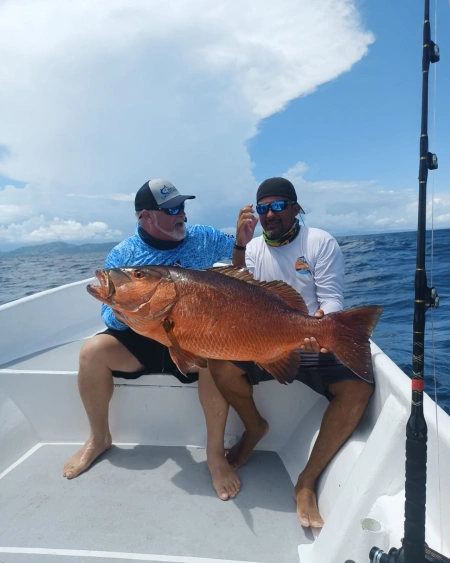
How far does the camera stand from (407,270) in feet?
40.1

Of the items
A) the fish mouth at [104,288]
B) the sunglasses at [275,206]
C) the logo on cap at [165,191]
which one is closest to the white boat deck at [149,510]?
the fish mouth at [104,288]

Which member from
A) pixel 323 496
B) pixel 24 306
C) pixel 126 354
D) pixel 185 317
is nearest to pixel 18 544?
pixel 126 354

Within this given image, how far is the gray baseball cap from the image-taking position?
121 inches

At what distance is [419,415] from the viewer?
1681 millimetres

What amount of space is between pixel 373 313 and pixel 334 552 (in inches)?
45.9

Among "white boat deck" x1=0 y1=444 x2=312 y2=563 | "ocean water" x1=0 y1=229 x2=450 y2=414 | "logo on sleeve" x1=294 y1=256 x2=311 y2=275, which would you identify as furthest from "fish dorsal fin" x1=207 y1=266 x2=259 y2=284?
"white boat deck" x1=0 y1=444 x2=312 y2=563

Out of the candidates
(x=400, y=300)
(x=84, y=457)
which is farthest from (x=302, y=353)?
(x=400, y=300)

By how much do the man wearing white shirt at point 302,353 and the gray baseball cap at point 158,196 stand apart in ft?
1.79

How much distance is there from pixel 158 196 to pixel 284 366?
1.59 meters

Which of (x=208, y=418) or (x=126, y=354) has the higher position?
(x=126, y=354)

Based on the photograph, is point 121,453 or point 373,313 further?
point 121,453

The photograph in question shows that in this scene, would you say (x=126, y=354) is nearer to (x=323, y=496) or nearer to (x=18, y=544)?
(x=18, y=544)

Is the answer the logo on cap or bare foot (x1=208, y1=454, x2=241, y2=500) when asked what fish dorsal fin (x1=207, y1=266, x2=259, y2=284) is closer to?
the logo on cap

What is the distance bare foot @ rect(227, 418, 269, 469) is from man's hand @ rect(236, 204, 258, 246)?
1350 millimetres
